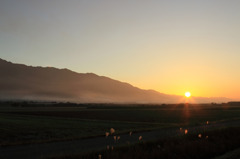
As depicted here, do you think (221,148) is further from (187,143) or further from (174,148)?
(174,148)

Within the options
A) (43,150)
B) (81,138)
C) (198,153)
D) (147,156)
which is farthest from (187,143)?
(81,138)

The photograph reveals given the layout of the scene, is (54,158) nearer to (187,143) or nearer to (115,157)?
(115,157)

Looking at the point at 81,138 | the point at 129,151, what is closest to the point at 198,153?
the point at 129,151

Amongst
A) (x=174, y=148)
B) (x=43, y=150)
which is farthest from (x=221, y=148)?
(x=43, y=150)

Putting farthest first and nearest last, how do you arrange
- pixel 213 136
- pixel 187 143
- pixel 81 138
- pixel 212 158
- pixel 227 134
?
pixel 81 138
pixel 227 134
pixel 213 136
pixel 187 143
pixel 212 158

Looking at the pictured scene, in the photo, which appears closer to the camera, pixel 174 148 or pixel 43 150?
pixel 174 148

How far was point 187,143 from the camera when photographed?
18.7m

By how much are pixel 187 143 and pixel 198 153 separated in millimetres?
1749

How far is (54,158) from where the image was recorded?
583 inches

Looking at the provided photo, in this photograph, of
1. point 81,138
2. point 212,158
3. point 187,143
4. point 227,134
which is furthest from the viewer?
point 81,138

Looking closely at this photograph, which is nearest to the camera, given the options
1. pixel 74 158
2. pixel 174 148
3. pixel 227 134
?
pixel 74 158

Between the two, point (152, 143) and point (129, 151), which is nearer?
point (129, 151)

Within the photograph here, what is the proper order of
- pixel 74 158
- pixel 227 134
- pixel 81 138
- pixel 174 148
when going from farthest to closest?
pixel 81 138, pixel 227 134, pixel 174 148, pixel 74 158

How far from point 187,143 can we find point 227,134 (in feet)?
22.1
